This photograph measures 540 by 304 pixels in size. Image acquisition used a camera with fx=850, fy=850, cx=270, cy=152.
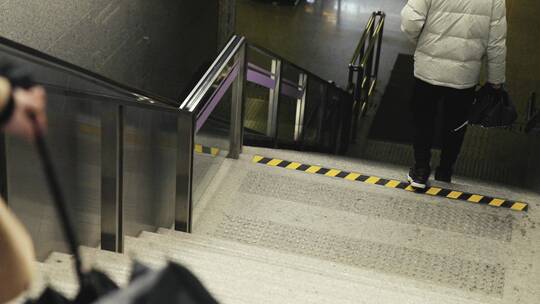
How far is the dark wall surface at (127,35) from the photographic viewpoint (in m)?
5.35

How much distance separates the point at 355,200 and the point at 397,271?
0.77 m

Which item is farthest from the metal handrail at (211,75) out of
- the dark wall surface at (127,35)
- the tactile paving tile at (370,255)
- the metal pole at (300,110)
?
the metal pole at (300,110)

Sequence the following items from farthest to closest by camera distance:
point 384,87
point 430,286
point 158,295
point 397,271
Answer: point 384,87
point 397,271
point 430,286
point 158,295

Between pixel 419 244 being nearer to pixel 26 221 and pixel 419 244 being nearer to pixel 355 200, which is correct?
pixel 355 200

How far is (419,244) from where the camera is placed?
468cm

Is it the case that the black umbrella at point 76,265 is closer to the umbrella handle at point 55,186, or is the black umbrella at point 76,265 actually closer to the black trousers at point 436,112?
the umbrella handle at point 55,186

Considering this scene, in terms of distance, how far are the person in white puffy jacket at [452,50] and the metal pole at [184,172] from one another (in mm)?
1431

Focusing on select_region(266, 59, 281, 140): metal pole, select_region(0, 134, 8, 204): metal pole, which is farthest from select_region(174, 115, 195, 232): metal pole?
select_region(266, 59, 281, 140): metal pole

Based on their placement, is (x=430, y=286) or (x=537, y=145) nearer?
(x=430, y=286)

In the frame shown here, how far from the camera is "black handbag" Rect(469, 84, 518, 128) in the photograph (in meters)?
5.08

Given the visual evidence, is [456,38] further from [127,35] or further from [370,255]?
[127,35]

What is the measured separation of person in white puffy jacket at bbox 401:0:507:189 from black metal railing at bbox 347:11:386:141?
2.21 metres

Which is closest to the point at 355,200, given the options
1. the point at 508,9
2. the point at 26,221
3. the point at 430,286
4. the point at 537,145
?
the point at 430,286

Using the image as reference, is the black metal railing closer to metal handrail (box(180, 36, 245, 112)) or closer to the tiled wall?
the tiled wall
